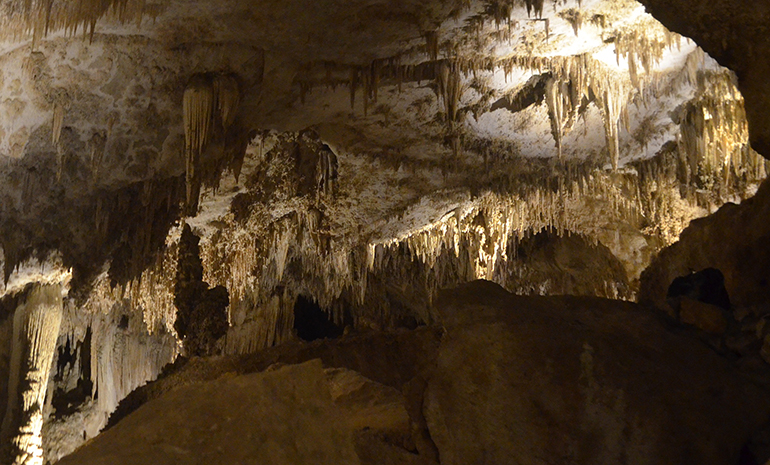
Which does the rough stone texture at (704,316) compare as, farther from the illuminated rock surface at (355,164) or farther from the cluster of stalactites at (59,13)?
the cluster of stalactites at (59,13)

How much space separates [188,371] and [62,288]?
9.31 ft

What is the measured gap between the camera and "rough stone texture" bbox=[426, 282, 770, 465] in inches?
99.4

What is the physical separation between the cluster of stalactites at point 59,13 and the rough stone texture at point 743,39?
4360mm

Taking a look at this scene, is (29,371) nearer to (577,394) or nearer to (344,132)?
(344,132)

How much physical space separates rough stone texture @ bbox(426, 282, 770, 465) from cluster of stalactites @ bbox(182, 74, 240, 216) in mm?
4520

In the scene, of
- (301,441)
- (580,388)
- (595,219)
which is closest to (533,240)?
(595,219)

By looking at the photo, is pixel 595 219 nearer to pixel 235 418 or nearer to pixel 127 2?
pixel 127 2

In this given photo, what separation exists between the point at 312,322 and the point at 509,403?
13.3 metres

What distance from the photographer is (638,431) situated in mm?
2535

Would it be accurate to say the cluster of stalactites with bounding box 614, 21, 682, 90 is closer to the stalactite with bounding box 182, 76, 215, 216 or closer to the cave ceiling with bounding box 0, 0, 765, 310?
the cave ceiling with bounding box 0, 0, 765, 310

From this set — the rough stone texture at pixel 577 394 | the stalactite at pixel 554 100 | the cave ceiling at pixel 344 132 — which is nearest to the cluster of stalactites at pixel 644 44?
the cave ceiling at pixel 344 132

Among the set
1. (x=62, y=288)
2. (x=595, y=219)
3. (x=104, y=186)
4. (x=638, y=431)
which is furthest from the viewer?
(x=595, y=219)

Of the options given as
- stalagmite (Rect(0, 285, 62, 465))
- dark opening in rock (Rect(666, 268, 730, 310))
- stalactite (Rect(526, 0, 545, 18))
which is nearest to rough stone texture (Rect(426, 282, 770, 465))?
dark opening in rock (Rect(666, 268, 730, 310))

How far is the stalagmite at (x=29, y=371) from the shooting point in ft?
31.2
